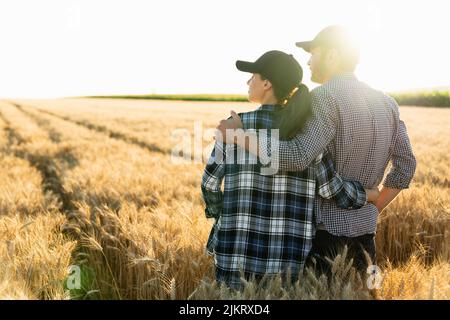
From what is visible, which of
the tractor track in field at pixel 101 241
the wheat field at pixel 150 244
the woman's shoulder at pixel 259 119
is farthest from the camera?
the tractor track in field at pixel 101 241

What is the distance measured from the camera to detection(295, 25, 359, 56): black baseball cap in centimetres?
230

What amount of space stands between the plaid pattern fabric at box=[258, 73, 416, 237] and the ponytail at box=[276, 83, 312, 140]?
0.11 ft

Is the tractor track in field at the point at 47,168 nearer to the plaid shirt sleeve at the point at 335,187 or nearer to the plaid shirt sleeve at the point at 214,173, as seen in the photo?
the plaid shirt sleeve at the point at 214,173

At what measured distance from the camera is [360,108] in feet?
7.61

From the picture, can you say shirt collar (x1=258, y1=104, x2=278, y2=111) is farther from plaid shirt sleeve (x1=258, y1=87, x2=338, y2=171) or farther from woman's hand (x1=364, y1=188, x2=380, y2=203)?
woman's hand (x1=364, y1=188, x2=380, y2=203)

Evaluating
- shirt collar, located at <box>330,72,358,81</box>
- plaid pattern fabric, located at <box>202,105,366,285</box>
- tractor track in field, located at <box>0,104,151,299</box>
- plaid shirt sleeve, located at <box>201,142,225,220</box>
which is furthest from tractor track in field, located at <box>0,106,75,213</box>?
shirt collar, located at <box>330,72,358,81</box>

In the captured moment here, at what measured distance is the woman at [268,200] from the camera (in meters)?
2.28

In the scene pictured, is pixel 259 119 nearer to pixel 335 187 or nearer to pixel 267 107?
pixel 267 107

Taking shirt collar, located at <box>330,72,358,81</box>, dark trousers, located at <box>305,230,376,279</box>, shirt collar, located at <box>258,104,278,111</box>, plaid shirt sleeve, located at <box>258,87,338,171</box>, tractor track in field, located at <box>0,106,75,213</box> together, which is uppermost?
shirt collar, located at <box>330,72,358,81</box>

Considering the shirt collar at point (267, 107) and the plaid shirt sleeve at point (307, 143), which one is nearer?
the plaid shirt sleeve at point (307, 143)

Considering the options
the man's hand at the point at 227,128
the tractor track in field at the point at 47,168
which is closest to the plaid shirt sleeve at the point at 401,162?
the man's hand at the point at 227,128

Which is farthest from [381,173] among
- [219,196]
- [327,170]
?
[219,196]

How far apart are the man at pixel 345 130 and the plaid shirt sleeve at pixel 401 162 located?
0.32ft
